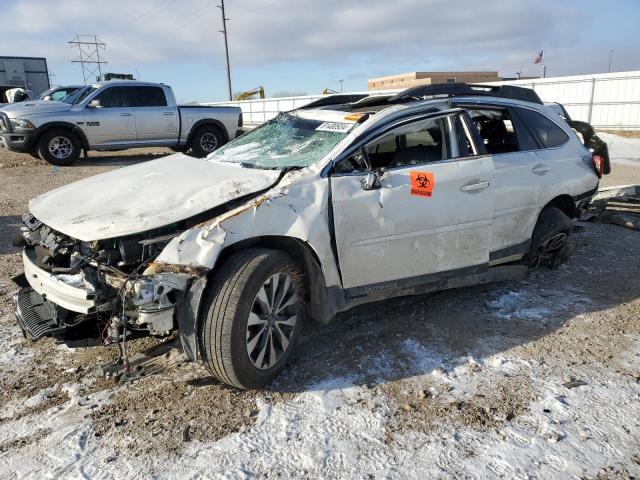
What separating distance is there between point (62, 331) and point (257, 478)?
1.50 m

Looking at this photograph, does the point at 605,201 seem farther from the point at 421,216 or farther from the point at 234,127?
the point at 234,127

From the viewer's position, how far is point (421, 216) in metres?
3.65

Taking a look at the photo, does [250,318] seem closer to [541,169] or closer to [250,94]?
[541,169]

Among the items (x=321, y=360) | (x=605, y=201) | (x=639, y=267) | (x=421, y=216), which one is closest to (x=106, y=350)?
(x=321, y=360)

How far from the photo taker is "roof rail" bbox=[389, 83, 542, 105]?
4.17 meters

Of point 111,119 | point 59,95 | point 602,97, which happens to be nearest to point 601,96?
point 602,97

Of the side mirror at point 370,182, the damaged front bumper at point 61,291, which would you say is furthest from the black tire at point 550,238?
the damaged front bumper at point 61,291

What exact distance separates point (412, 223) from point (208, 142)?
11.0 meters

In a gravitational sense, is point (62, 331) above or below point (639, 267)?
above

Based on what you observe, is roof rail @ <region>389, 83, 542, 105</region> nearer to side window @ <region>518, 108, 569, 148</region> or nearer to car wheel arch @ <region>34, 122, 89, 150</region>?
side window @ <region>518, 108, 569, 148</region>

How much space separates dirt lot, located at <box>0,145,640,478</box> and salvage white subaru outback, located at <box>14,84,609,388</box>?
31 centimetres

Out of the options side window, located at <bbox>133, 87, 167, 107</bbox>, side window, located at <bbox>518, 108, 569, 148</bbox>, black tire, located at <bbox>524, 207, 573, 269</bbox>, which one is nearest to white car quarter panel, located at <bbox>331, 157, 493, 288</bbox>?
black tire, located at <bbox>524, 207, 573, 269</bbox>

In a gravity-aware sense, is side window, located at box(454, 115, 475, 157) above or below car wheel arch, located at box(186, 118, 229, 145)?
below

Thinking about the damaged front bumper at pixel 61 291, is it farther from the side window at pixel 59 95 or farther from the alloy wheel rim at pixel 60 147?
the side window at pixel 59 95
